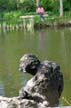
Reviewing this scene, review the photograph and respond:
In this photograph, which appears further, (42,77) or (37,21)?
(37,21)

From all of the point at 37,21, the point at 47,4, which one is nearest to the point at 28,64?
the point at 37,21

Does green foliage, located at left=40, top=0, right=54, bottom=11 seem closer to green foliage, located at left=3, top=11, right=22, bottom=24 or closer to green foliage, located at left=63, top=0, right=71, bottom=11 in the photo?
green foliage, located at left=63, top=0, right=71, bottom=11

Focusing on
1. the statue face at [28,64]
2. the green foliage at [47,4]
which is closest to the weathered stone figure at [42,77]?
the statue face at [28,64]

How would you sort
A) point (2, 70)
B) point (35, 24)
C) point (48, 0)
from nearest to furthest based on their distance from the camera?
point (2, 70) < point (35, 24) < point (48, 0)

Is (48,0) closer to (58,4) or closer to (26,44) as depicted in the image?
(58,4)

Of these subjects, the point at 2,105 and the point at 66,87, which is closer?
the point at 2,105

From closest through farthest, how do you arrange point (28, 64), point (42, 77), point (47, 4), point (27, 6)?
point (28, 64)
point (42, 77)
point (27, 6)
point (47, 4)

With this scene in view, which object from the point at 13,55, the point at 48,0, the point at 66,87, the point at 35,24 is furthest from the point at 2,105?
the point at 48,0

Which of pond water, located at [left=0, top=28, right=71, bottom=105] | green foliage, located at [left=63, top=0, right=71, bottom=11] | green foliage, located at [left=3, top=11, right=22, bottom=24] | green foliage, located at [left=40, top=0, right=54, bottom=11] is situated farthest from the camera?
green foliage, located at [left=63, top=0, right=71, bottom=11]

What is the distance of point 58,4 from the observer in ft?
114

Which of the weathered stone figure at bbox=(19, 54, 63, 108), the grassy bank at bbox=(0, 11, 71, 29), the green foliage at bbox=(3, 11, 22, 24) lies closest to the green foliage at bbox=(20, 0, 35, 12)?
the green foliage at bbox=(3, 11, 22, 24)

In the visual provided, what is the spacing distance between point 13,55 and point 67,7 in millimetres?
21632

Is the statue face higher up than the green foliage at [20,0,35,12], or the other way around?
the statue face

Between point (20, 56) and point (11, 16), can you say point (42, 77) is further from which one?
point (11, 16)
